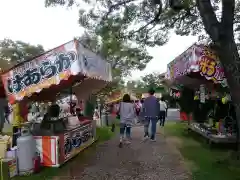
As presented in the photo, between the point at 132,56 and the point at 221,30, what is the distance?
1070 inches

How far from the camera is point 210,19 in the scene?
7609 mm

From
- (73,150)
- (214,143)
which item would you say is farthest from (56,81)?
(214,143)

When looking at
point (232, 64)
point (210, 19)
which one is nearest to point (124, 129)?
point (232, 64)

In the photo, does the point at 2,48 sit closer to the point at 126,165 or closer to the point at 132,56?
the point at 132,56

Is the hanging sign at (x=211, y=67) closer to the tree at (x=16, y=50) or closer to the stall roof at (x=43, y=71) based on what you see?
the stall roof at (x=43, y=71)

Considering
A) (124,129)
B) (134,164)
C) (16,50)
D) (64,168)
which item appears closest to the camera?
(64,168)

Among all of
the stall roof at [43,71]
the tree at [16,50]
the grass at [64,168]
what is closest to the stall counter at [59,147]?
the grass at [64,168]

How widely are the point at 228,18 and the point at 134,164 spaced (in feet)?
13.6

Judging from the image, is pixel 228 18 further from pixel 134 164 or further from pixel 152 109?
pixel 152 109

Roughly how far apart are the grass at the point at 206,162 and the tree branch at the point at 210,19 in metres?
2.92

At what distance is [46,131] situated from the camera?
8.81 meters

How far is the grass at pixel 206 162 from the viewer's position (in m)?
7.22

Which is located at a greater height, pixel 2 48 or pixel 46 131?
pixel 2 48

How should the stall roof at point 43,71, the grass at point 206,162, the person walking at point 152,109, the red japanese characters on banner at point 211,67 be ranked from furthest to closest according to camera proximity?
the person walking at point 152,109 → the red japanese characters on banner at point 211,67 → the stall roof at point 43,71 → the grass at point 206,162
